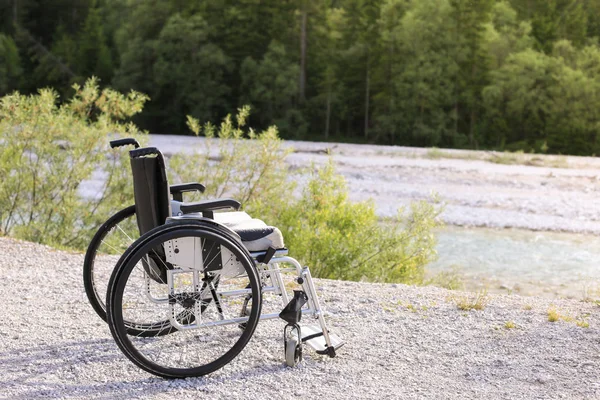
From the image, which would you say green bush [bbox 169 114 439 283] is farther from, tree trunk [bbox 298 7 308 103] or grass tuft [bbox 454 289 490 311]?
tree trunk [bbox 298 7 308 103]

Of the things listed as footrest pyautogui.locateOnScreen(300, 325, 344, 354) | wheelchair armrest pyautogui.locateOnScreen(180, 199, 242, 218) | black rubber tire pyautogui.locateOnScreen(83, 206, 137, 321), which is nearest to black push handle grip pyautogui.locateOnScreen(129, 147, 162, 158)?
wheelchair armrest pyautogui.locateOnScreen(180, 199, 242, 218)

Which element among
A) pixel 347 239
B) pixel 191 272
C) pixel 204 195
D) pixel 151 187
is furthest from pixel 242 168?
pixel 151 187

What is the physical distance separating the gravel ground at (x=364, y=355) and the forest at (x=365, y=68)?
2869 cm

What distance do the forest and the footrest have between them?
29821 mm

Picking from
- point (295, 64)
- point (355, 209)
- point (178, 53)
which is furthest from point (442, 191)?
point (178, 53)

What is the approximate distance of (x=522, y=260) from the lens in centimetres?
1154

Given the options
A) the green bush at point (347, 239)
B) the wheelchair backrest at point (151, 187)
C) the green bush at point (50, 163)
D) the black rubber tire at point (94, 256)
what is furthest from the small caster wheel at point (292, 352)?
the green bush at point (50, 163)

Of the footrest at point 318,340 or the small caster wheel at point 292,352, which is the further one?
the footrest at point 318,340

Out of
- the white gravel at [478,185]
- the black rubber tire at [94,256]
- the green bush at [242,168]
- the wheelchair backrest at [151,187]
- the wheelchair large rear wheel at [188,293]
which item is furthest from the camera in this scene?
the white gravel at [478,185]

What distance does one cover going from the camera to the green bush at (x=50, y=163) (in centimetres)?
872

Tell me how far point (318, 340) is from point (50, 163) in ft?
18.2

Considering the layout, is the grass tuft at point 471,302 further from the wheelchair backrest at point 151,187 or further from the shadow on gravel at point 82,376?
the wheelchair backrest at point 151,187

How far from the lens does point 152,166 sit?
3.92 m

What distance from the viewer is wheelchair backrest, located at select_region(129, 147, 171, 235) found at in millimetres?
3922
